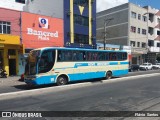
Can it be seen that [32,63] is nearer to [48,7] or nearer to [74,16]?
[74,16]

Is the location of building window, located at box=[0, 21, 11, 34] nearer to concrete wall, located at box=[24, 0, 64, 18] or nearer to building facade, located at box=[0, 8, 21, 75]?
building facade, located at box=[0, 8, 21, 75]

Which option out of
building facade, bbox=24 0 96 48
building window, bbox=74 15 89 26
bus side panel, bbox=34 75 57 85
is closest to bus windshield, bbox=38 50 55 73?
bus side panel, bbox=34 75 57 85

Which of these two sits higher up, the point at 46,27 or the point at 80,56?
the point at 46,27

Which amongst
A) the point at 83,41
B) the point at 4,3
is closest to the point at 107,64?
the point at 83,41

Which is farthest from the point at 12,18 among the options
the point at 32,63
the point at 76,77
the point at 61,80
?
the point at 61,80

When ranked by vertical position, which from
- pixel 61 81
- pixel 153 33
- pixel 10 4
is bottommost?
pixel 61 81

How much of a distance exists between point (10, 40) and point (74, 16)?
14.0 metres

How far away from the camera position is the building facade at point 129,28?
5450 cm

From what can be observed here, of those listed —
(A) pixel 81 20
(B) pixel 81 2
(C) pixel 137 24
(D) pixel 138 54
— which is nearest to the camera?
(A) pixel 81 20

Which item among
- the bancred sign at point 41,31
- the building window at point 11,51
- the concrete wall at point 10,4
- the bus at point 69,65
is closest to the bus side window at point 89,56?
the bus at point 69,65

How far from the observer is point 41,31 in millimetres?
32812

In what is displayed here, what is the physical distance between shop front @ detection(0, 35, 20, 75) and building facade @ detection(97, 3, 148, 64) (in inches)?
1039

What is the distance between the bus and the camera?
16.7 meters

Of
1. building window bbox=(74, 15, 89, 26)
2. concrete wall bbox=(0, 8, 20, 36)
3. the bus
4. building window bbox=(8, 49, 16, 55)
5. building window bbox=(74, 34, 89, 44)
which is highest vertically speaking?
building window bbox=(74, 15, 89, 26)
